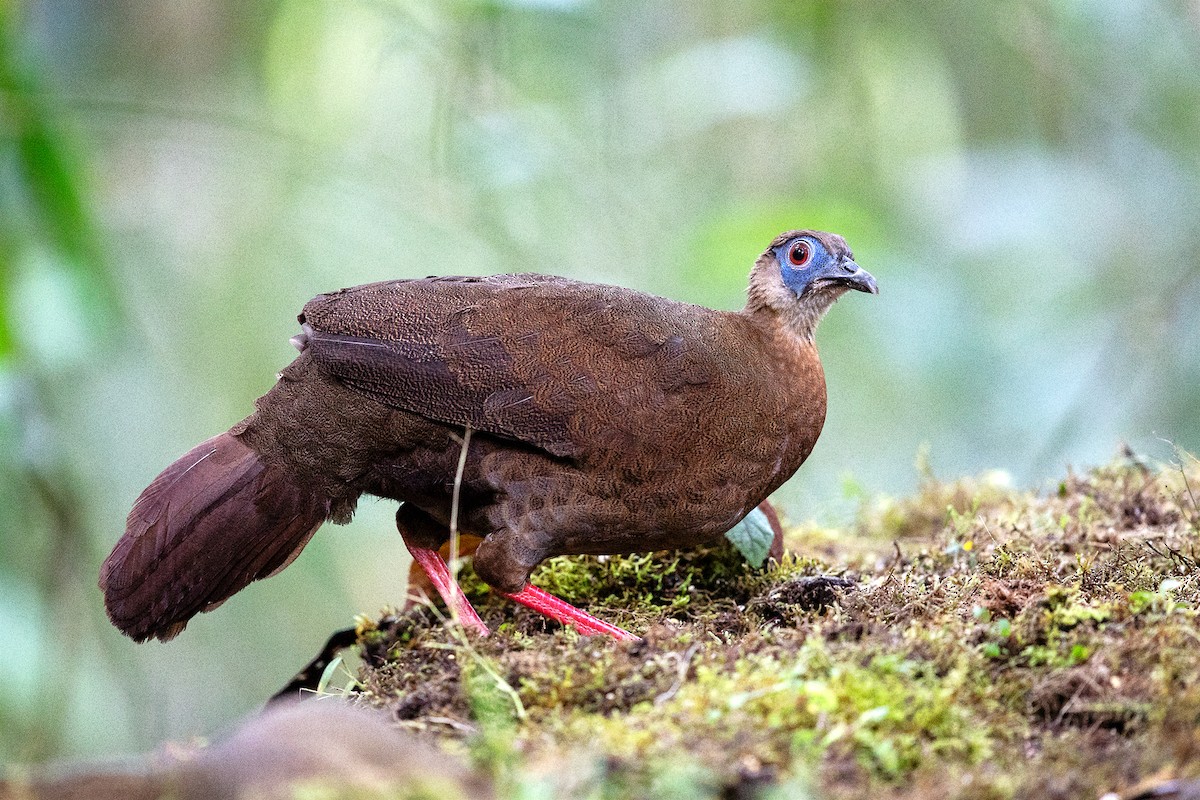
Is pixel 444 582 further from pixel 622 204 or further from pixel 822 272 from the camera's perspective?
pixel 622 204

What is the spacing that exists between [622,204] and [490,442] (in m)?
4.43

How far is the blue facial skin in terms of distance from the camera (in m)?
4.01

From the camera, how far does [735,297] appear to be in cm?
723

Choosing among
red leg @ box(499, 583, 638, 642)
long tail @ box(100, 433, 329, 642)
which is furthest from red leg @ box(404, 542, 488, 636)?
long tail @ box(100, 433, 329, 642)

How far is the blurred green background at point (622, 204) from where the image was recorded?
20.3ft

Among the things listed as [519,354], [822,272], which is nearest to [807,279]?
[822,272]

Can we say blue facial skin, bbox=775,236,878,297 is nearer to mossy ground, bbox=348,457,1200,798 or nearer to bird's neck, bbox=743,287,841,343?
bird's neck, bbox=743,287,841,343

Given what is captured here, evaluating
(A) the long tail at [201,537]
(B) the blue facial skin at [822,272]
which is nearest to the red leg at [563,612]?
(A) the long tail at [201,537]

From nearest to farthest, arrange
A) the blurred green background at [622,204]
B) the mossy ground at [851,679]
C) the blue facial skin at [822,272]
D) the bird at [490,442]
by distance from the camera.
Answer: the mossy ground at [851,679]
the bird at [490,442]
the blue facial skin at [822,272]
the blurred green background at [622,204]

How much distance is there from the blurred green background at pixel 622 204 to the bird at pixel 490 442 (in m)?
1.50

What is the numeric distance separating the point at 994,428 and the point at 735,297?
1.96 meters

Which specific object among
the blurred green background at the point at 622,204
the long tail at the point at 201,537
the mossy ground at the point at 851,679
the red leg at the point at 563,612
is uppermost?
the blurred green background at the point at 622,204

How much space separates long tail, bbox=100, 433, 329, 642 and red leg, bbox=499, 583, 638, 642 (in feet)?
2.41

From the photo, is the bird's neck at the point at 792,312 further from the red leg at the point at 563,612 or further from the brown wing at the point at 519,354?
the red leg at the point at 563,612
